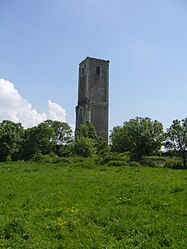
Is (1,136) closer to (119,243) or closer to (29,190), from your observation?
(29,190)

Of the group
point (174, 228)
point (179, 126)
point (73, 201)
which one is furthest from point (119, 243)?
point (179, 126)

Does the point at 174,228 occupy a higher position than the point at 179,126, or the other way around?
the point at 179,126

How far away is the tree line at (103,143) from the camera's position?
41.5 metres

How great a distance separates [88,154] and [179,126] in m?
13.5

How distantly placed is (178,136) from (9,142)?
25313 mm

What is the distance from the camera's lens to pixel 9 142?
173ft

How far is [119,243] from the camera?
28.3 feet

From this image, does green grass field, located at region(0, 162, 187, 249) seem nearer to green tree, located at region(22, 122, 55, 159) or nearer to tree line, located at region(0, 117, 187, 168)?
tree line, located at region(0, 117, 187, 168)

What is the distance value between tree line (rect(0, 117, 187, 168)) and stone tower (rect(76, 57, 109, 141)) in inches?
267

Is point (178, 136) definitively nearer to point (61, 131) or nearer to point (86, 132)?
point (86, 132)

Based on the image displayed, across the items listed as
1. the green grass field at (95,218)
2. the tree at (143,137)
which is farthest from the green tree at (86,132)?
the green grass field at (95,218)

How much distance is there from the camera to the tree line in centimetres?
4147

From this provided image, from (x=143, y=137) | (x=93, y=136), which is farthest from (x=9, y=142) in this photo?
(x=143, y=137)

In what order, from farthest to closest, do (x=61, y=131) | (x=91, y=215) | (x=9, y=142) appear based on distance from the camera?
(x=61, y=131) → (x=9, y=142) → (x=91, y=215)
